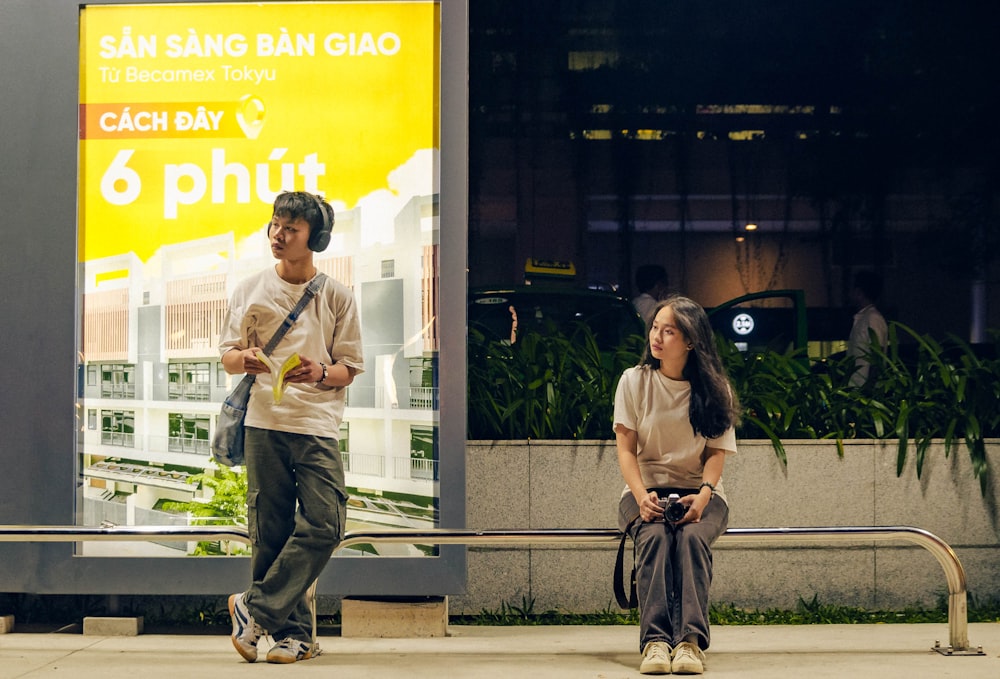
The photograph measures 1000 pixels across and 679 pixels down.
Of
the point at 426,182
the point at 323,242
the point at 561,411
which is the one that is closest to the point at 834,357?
the point at 561,411

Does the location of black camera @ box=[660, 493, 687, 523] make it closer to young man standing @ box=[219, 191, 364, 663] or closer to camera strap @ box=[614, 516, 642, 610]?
camera strap @ box=[614, 516, 642, 610]

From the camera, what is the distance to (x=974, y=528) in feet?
21.4

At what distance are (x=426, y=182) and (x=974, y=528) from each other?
11.4ft

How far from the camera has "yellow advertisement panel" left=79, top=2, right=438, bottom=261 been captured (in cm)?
591

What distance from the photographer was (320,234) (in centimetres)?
525

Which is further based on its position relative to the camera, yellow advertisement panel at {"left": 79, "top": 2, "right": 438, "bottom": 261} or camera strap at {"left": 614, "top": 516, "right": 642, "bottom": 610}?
yellow advertisement panel at {"left": 79, "top": 2, "right": 438, "bottom": 261}

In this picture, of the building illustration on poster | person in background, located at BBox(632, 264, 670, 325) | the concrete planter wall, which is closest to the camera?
the building illustration on poster

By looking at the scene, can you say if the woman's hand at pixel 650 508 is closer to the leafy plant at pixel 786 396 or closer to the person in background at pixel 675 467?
the person in background at pixel 675 467

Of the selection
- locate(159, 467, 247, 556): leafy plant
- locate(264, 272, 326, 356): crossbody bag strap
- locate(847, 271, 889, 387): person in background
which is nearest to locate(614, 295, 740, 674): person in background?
locate(264, 272, 326, 356): crossbody bag strap

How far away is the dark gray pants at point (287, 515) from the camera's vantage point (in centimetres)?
499

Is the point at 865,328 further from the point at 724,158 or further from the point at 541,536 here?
the point at 724,158

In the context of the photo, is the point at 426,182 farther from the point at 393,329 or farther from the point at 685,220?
the point at 685,220

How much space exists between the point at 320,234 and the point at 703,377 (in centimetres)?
175

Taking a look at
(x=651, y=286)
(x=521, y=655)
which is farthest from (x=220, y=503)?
(x=651, y=286)
